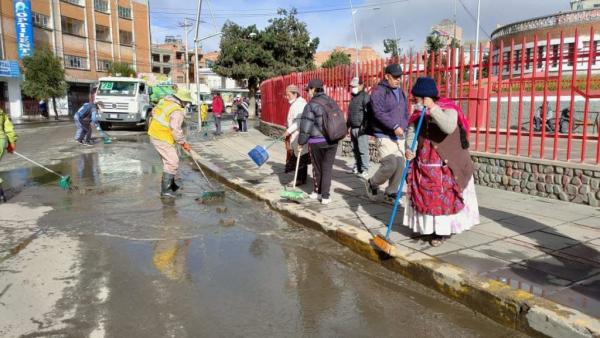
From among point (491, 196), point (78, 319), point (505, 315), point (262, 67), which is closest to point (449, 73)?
point (491, 196)

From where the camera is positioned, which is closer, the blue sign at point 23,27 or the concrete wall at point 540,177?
the concrete wall at point 540,177

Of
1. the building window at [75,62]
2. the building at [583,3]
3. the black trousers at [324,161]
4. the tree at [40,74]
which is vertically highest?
the building at [583,3]

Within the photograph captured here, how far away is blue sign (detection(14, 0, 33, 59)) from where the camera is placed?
37.0m

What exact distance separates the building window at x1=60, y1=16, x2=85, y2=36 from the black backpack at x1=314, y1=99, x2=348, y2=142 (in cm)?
4648

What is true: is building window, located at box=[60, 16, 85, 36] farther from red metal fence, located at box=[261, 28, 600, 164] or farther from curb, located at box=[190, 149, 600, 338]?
curb, located at box=[190, 149, 600, 338]

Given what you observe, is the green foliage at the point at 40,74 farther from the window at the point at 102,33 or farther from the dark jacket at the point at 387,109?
the dark jacket at the point at 387,109

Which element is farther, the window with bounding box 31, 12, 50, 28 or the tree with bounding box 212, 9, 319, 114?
the window with bounding box 31, 12, 50, 28

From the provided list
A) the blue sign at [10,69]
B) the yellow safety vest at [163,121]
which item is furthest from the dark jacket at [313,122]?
the blue sign at [10,69]

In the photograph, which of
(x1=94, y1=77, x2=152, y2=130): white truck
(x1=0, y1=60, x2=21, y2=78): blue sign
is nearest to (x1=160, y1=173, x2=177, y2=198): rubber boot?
(x1=94, y1=77, x2=152, y2=130): white truck

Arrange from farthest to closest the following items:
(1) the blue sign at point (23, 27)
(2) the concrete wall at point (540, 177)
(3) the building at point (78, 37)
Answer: (3) the building at point (78, 37), (1) the blue sign at point (23, 27), (2) the concrete wall at point (540, 177)

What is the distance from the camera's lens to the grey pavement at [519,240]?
3764mm

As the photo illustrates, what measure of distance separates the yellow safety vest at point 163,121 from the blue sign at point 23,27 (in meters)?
35.8

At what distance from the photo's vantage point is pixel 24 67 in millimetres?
35688

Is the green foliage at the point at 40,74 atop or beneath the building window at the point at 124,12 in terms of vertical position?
beneath
